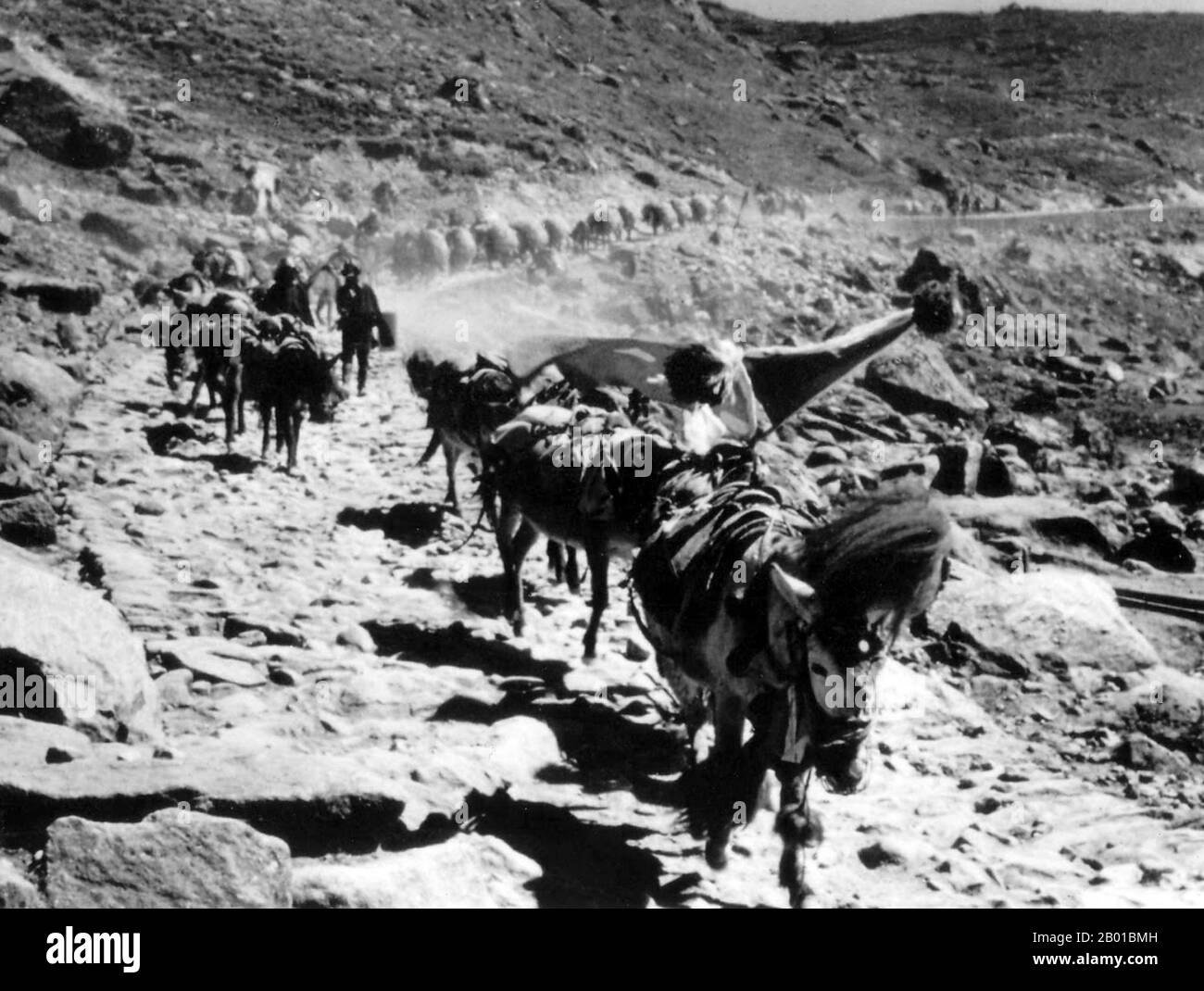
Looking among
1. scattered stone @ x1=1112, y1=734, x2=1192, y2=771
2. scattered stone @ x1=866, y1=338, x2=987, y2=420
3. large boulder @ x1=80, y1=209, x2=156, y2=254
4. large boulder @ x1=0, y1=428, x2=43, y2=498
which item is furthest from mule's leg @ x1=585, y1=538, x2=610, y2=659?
large boulder @ x1=80, y1=209, x2=156, y2=254

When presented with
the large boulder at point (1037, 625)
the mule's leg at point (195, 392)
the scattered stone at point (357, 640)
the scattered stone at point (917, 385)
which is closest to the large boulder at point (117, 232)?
the mule's leg at point (195, 392)

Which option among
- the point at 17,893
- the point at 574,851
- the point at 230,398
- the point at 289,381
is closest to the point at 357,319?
the point at 230,398

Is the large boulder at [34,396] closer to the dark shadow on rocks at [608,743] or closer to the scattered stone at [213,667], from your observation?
the scattered stone at [213,667]

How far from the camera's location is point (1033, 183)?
56.5 metres

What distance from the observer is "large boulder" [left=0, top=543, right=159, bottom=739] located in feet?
16.4

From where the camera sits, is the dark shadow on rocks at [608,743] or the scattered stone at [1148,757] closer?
the dark shadow on rocks at [608,743]

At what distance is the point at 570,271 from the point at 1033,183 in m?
39.5

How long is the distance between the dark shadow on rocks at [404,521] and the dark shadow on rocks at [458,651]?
2.08 meters

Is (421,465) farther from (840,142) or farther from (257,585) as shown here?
(840,142)

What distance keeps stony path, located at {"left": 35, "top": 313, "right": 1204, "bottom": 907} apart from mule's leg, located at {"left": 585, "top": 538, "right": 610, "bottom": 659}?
0.20m

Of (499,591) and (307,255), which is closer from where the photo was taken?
(499,591)

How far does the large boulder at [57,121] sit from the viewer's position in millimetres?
28938
